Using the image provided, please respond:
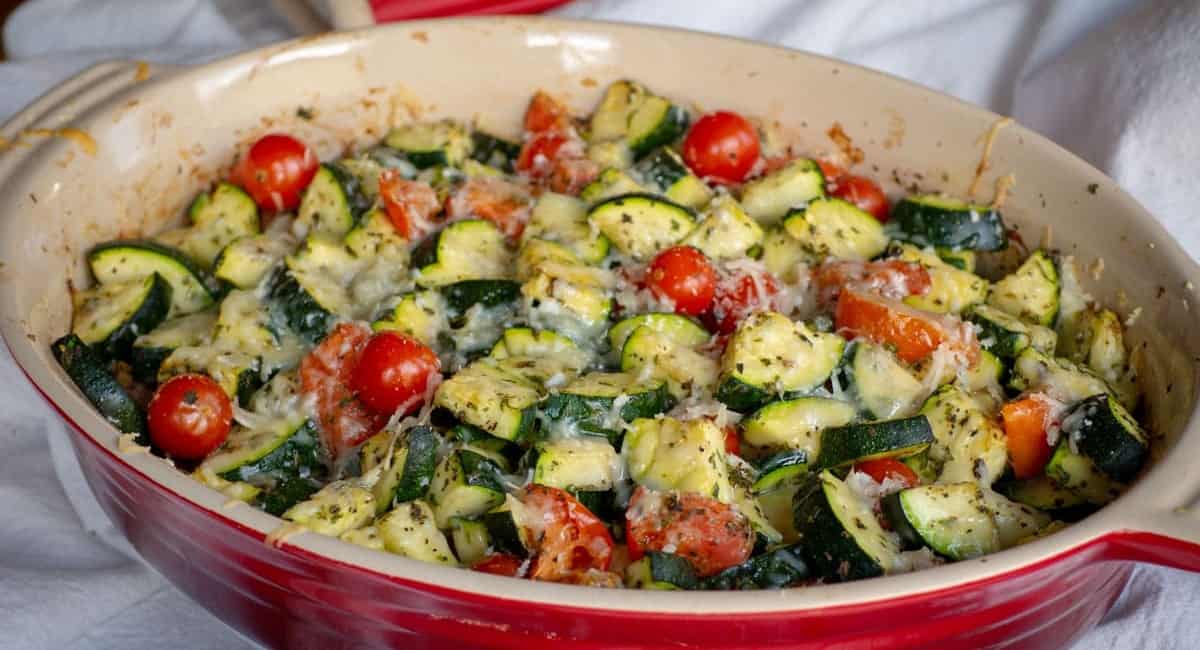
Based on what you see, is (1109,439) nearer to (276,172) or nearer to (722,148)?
(722,148)

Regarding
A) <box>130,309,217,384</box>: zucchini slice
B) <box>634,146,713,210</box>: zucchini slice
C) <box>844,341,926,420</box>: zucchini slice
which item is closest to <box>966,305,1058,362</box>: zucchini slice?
<box>844,341,926,420</box>: zucchini slice

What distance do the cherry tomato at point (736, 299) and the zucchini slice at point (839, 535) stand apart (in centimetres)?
61

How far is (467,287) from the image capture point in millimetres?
2771

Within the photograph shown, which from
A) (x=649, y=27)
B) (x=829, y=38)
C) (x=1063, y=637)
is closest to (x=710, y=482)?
(x=1063, y=637)

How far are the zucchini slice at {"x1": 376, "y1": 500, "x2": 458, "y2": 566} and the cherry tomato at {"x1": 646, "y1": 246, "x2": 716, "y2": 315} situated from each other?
79cm

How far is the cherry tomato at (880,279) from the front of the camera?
2.79m

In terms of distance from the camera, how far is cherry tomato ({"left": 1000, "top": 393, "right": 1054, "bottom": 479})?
2.47 m

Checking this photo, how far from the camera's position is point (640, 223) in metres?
2.93

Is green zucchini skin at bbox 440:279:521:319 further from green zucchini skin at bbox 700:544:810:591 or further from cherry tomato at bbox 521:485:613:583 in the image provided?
green zucchini skin at bbox 700:544:810:591

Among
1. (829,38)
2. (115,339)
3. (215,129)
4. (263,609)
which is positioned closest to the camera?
(263,609)

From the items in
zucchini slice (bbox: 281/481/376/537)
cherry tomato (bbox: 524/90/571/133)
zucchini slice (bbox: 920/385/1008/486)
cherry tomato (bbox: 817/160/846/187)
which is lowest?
zucchini slice (bbox: 281/481/376/537)

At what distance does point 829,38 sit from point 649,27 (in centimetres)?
69

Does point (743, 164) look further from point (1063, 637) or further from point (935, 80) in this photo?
point (1063, 637)

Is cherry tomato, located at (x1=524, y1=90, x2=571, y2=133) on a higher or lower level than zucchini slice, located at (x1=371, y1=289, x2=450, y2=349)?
higher
